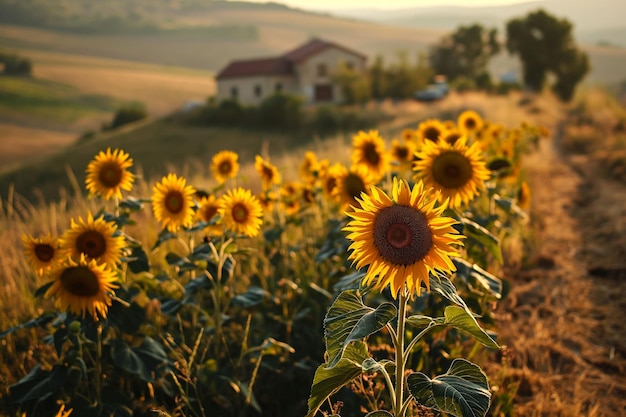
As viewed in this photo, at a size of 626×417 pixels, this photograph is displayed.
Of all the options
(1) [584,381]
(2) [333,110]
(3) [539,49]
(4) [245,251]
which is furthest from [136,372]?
(3) [539,49]

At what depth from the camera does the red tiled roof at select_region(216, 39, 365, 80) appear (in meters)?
38.8

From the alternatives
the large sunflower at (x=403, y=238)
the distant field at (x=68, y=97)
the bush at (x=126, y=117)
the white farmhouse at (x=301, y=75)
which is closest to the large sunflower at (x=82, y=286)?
the large sunflower at (x=403, y=238)

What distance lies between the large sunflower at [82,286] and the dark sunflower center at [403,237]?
1316 millimetres

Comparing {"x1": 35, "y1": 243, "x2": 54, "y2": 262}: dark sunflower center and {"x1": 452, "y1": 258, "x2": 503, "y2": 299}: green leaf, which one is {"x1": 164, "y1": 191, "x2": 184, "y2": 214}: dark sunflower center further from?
{"x1": 452, "y1": 258, "x2": 503, "y2": 299}: green leaf

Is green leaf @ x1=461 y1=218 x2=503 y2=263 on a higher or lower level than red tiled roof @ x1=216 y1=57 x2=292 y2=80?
higher

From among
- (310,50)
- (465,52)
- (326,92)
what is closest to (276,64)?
(310,50)

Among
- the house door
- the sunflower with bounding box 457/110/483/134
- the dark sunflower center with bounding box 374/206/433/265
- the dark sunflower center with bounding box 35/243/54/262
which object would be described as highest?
the dark sunflower center with bounding box 374/206/433/265

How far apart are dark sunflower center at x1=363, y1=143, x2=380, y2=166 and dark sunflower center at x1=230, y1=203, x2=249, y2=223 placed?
0.99 m

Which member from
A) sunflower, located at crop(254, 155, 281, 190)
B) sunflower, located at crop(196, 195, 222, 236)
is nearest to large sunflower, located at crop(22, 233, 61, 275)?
sunflower, located at crop(196, 195, 222, 236)

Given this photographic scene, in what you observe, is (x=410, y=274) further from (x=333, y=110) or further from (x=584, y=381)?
(x=333, y=110)

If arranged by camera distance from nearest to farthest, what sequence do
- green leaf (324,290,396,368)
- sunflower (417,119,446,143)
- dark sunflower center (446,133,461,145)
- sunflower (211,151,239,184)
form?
green leaf (324,290,396,368)
dark sunflower center (446,133,461,145)
sunflower (211,151,239,184)
sunflower (417,119,446,143)

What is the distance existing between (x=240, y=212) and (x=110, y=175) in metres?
0.70

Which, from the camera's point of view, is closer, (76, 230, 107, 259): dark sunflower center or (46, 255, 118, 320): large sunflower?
(46, 255, 118, 320): large sunflower


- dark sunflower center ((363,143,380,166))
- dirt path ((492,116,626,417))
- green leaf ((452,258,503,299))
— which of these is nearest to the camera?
green leaf ((452,258,503,299))
